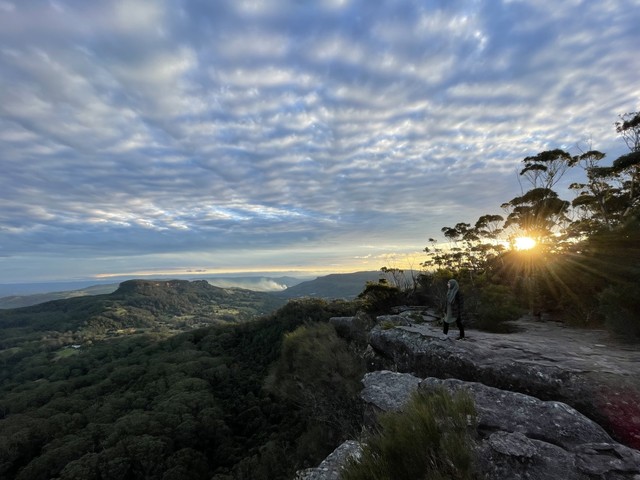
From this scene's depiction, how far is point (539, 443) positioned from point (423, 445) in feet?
5.96

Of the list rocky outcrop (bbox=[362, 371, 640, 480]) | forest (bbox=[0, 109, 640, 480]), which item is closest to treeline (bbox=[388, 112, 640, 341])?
forest (bbox=[0, 109, 640, 480])

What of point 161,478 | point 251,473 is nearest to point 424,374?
point 251,473

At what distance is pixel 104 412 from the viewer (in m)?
49.9

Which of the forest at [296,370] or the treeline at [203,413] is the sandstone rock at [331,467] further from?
the treeline at [203,413]

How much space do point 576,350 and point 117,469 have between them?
151 ft

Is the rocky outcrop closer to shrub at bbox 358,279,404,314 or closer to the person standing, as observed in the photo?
the person standing

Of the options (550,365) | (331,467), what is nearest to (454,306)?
(550,365)

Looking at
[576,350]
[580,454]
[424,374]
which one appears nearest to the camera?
[580,454]

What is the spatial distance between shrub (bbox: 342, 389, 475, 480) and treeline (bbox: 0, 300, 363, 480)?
36.8ft

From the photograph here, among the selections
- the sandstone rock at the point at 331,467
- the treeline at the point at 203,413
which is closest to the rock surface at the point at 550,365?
the sandstone rock at the point at 331,467

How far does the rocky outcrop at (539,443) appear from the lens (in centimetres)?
394

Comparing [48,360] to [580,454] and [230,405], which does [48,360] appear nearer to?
[230,405]

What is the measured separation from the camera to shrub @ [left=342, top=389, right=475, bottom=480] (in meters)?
3.80

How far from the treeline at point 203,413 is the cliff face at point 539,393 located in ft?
22.7
